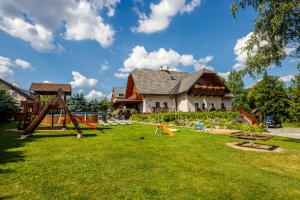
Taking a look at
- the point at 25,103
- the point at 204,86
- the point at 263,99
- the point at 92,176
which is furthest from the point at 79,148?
the point at 263,99

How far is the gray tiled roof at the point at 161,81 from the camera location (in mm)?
33562

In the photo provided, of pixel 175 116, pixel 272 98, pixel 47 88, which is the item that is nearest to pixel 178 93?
pixel 175 116

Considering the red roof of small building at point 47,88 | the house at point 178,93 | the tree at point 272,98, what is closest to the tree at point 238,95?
the tree at point 272,98

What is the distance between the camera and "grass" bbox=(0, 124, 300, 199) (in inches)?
179

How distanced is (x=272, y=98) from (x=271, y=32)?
2526cm

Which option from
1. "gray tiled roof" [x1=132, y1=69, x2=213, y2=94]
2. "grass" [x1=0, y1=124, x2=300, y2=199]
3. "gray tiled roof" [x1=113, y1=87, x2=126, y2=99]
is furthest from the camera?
"gray tiled roof" [x1=113, y1=87, x2=126, y2=99]

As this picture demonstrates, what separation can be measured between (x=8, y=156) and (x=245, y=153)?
9.06 metres

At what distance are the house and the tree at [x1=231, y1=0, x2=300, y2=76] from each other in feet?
59.4

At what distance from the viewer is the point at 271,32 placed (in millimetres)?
12961

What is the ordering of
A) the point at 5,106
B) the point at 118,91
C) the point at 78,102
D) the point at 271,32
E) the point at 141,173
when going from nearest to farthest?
the point at 141,173 < the point at 271,32 < the point at 5,106 < the point at 78,102 < the point at 118,91

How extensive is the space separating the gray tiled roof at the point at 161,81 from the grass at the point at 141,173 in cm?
2477

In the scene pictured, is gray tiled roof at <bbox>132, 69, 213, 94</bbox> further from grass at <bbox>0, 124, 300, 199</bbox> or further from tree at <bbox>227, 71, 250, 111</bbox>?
grass at <bbox>0, 124, 300, 199</bbox>

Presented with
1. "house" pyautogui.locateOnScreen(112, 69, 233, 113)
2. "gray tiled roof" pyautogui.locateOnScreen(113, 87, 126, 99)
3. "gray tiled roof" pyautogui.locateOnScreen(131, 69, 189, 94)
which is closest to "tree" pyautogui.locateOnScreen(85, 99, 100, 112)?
"gray tiled roof" pyautogui.locateOnScreen(113, 87, 126, 99)

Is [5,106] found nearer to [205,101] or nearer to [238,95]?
[205,101]
